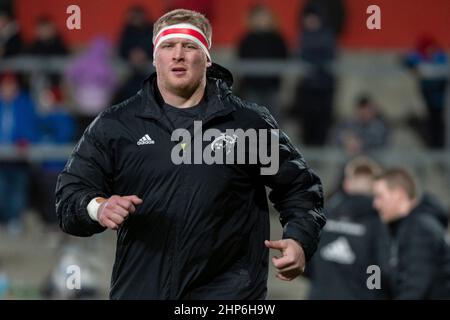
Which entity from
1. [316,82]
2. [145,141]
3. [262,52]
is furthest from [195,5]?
[145,141]

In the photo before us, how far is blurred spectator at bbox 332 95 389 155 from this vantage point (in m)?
13.7

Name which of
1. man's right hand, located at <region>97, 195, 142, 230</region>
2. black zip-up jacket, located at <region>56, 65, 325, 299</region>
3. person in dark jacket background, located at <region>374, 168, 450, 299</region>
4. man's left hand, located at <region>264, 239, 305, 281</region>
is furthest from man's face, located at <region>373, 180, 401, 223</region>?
man's right hand, located at <region>97, 195, 142, 230</region>

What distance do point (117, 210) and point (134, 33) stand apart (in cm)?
947

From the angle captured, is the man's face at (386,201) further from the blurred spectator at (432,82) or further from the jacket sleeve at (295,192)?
the blurred spectator at (432,82)

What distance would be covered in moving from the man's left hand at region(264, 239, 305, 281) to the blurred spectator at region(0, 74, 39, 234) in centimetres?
870

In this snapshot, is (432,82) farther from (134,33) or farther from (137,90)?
(134,33)

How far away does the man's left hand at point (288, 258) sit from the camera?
564cm

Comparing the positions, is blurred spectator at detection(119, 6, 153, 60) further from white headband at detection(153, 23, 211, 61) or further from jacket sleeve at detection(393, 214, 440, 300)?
white headband at detection(153, 23, 211, 61)

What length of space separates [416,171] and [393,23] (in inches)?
129

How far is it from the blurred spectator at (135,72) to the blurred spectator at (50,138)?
0.75m

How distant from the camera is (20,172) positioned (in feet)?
46.1

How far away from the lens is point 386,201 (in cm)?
Result: 943
